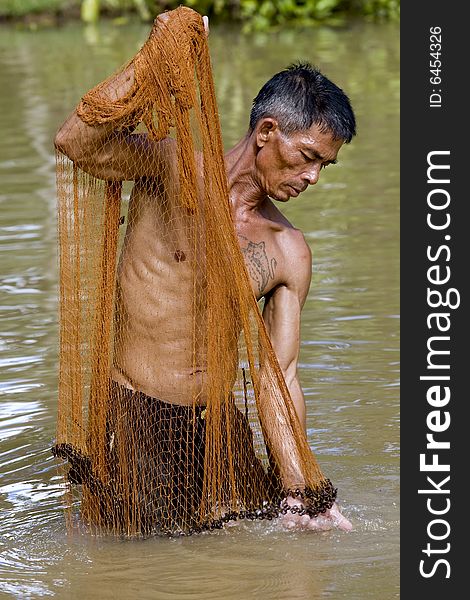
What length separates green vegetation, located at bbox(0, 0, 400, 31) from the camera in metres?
21.4

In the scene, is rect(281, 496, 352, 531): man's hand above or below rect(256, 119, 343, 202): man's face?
below

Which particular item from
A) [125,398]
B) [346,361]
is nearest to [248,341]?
[125,398]

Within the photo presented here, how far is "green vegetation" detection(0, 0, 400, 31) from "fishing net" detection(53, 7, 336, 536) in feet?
55.7

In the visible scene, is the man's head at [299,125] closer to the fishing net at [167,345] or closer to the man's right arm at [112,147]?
the fishing net at [167,345]

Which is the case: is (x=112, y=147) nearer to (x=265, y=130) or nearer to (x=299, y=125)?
(x=265, y=130)

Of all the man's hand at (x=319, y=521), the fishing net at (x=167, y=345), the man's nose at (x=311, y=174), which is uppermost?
the man's nose at (x=311, y=174)

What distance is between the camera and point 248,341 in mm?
4066

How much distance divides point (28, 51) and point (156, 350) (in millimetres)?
16331

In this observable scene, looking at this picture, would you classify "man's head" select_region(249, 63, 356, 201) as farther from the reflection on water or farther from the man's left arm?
the reflection on water

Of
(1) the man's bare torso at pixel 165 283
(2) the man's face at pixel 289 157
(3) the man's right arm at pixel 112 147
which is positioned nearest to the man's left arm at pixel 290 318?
(1) the man's bare torso at pixel 165 283

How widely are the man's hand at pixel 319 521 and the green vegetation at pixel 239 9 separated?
17176 millimetres

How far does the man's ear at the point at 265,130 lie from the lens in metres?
4.02

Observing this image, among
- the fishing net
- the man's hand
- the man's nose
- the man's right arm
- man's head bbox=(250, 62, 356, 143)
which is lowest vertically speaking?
the man's hand

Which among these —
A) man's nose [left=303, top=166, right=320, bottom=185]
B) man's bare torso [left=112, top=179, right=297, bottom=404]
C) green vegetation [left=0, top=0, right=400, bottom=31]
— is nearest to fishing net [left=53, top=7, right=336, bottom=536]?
man's bare torso [left=112, top=179, right=297, bottom=404]
